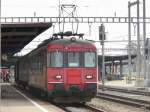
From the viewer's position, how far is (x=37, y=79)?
2705 centimetres

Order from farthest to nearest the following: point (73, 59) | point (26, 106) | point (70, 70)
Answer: point (73, 59) → point (70, 70) → point (26, 106)

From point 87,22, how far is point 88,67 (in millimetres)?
31523

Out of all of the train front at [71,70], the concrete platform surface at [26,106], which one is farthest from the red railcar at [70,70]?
the concrete platform surface at [26,106]

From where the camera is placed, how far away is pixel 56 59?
77.2 ft

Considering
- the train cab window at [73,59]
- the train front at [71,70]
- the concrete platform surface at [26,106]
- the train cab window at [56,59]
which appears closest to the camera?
the concrete platform surface at [26,106]

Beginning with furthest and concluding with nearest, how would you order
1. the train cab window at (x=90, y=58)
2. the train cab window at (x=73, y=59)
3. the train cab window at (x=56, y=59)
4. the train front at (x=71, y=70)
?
the train cab window at (x=90, y=58) < the train cab window at (x=73, y=59) < the train cab window at (x=56, y=59) < the train front at (x=71, y=70)

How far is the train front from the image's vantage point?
23192mm

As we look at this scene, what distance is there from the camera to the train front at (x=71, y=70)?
2319 centimetres

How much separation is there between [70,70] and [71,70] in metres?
0.05

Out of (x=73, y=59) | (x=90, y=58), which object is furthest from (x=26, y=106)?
(x=90, y=58)

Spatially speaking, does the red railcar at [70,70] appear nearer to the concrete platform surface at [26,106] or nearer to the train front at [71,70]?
the train front at [71,70]

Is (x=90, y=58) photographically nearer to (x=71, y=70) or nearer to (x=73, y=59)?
(x=73, y=59)

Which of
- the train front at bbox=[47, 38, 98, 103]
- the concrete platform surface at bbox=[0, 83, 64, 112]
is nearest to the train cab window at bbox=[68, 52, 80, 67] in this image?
the train front at bbox=[47, 38, 98, 103]

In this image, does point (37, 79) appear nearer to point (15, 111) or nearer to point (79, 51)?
point (79, 51)
